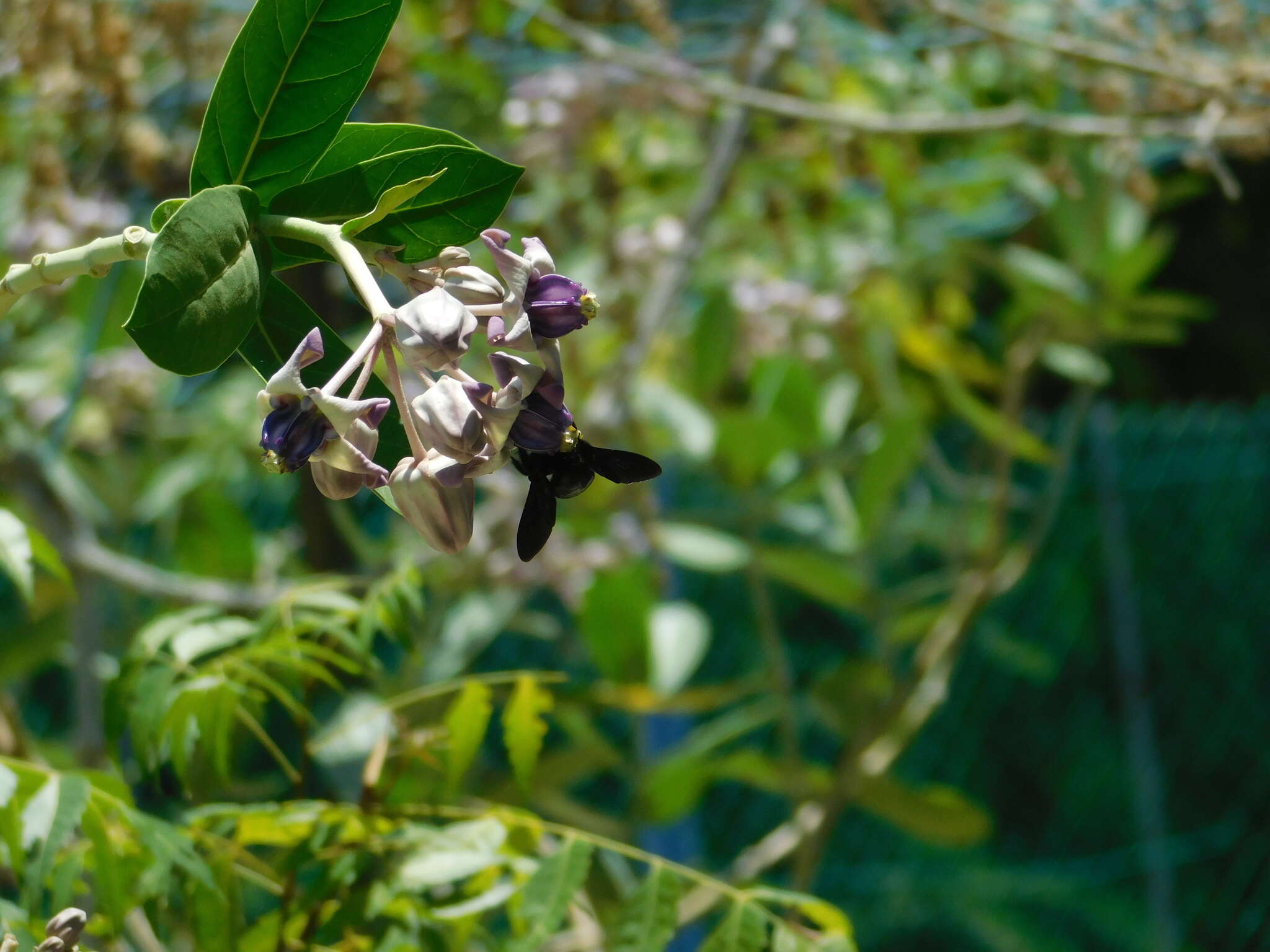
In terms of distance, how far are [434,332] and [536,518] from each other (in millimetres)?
85

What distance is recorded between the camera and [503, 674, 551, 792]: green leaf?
0.76 m

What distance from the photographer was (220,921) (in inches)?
26.2

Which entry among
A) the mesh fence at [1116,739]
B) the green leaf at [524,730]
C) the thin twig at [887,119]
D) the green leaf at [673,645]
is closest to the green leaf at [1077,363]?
the thin twig at [887,119]

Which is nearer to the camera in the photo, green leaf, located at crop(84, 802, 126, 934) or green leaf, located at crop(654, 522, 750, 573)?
green leaf, located at crop(84, 802, 126, 934)

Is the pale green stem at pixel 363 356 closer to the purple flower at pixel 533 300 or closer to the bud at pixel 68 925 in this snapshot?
the purple flower at pixel 533 300

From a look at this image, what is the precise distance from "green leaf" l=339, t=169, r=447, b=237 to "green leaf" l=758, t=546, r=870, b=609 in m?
1.42

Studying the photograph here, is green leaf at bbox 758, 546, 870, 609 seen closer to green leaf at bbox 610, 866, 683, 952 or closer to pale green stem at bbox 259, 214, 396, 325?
green leaf at bbox 610, 866, 683, 952

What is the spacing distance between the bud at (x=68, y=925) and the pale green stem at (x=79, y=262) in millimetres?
246

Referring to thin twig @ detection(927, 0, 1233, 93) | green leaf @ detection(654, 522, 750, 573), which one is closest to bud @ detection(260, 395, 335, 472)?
thin twig @ detection(927, 0, 1233, 93)


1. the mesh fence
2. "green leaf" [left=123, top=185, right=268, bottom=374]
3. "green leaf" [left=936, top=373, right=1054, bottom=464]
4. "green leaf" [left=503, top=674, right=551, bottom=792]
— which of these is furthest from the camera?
the mesh fence

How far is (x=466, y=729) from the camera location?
2.58 feet

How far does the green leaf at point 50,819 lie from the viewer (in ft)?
1.87

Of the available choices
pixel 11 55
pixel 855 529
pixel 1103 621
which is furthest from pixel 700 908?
pixel 1103 621

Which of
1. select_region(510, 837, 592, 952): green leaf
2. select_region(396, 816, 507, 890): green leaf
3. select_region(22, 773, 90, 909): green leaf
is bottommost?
select_region(396, 816, 507, 890): green leaf
